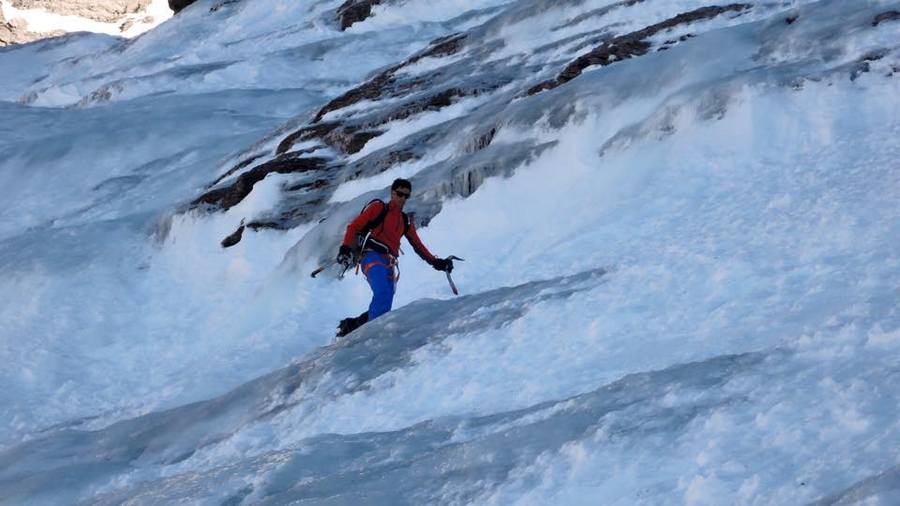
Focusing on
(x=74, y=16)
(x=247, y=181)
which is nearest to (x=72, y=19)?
(x=74, y=16)

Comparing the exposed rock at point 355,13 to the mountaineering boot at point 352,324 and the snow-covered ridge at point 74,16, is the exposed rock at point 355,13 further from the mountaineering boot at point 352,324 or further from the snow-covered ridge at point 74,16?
the snow-covered ridge at point 74,16

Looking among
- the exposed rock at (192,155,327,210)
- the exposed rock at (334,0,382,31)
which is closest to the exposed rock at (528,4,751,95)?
the exposed rock at (192,155,327,210)

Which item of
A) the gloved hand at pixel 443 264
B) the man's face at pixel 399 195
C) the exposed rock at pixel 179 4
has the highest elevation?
the exposed rock at pixel 179 4

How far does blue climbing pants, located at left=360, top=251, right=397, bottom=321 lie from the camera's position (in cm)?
1171

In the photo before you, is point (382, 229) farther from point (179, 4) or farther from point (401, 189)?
point (179, 4)

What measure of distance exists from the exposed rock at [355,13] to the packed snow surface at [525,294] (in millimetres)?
11138

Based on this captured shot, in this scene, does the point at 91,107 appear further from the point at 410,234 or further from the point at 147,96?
the point at 410,234

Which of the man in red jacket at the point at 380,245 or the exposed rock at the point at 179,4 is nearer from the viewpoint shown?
the man in red jacket at the point at 380,245

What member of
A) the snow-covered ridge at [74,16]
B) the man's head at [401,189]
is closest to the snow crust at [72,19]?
the snow-covered ridge at [74,16]

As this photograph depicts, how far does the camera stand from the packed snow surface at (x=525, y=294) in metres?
6.83

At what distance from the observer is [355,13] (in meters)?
34.7

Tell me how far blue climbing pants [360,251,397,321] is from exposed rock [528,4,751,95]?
5.95 metres

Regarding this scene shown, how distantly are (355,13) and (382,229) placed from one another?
24020 millimetres

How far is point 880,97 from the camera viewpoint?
12602 mm
